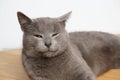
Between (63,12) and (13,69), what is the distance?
0.69 metres

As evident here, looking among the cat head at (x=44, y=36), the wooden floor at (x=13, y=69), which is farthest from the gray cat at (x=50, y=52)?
the wooden floor at (x=13, y=69)

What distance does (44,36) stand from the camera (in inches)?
52.0

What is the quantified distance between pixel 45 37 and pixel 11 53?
0.86m

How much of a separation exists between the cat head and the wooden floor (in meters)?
0.37

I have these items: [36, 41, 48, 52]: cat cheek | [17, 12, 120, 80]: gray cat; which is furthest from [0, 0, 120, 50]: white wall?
[36, 41, 48, 52]: cat cheek

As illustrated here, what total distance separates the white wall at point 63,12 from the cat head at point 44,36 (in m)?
0.74

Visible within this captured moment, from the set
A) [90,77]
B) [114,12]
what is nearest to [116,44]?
[90,77]

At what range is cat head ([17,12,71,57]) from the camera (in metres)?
1.31

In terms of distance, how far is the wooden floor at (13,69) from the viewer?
A: 1.68m

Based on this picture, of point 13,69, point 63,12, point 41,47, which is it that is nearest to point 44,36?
point 41,47

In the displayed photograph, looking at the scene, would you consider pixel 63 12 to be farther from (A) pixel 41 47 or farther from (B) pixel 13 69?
(A) pixel 41 47

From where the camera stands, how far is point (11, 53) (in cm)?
212

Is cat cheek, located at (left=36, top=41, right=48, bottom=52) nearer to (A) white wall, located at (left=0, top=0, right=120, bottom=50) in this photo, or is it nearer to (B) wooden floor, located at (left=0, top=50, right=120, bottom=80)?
(B) wooden floor, located at (left=0, top=50, right=120, bottom=80)

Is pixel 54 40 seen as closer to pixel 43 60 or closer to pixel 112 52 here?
pixel 43 60
